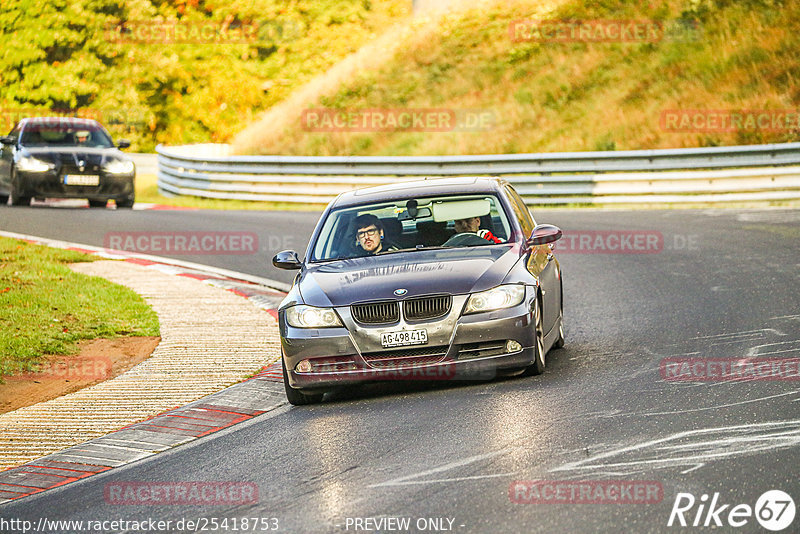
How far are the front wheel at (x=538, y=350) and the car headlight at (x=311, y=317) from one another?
1.41 meters

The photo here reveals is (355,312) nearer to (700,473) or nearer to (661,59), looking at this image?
(700,473)

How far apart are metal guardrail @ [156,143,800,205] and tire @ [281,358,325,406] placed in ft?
49.3

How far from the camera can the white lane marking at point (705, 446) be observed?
20.6 ft

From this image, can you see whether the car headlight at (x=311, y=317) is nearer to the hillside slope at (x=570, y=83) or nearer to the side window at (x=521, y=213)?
the side window at (x=521, y=213)

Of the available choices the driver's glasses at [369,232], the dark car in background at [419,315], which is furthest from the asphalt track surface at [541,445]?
the driver's glasses at [369,232]

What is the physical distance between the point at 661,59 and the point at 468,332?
26319 mm

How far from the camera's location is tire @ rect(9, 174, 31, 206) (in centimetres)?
2595

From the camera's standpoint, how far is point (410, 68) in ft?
130

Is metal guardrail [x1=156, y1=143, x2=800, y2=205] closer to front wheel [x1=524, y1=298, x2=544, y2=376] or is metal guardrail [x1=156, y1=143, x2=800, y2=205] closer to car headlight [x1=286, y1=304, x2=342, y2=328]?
front wheel [x1=524, y1=298, x2=544, y2=376]

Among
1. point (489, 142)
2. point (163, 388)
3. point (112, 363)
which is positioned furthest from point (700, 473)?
point (489, 142)

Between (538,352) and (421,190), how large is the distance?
2.08 metres

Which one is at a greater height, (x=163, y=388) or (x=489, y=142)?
(x=163, y=388)

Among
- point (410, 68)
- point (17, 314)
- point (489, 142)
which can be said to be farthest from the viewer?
point (410, 68)

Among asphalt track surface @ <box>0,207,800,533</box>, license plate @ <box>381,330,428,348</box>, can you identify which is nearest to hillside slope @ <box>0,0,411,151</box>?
asphalt track surface @ <box>0,207,800,533</box>
